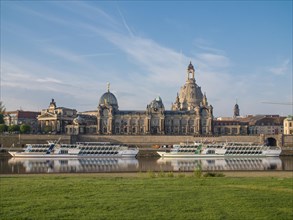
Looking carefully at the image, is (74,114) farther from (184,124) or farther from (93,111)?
(184,124)

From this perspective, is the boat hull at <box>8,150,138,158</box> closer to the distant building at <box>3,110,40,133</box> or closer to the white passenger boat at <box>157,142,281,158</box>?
the white passenger boat at <box>157,142,281,158</box>

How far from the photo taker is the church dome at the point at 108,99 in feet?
335

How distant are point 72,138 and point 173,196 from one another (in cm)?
6613

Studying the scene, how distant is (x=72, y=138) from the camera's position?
78000 mm

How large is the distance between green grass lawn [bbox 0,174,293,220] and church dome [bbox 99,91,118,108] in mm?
86547

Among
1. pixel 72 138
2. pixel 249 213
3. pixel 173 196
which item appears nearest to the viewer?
pixel 249 213

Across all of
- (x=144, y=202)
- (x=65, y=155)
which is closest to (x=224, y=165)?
(x=65, y=155)

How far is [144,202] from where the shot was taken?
40.5 feet

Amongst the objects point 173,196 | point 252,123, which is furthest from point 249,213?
point 252,123

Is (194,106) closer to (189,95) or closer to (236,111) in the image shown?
(189,95)

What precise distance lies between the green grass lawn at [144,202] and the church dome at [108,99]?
3407 inches

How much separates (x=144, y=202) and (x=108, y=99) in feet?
299

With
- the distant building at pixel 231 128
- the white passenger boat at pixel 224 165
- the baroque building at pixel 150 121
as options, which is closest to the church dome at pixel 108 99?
the baroque building at pixel 150 121

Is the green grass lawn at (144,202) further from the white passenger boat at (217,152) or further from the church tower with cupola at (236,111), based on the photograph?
the church tower with cupola at (236,111)
